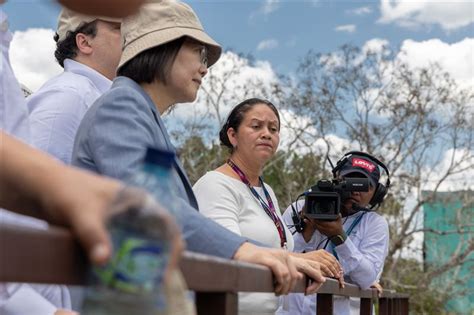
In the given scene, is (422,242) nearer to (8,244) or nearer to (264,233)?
(264,233)

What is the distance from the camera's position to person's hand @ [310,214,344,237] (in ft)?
10.9

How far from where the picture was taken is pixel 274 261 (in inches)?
61.1

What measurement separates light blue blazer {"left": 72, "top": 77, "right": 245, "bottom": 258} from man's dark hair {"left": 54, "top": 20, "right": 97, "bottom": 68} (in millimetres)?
694

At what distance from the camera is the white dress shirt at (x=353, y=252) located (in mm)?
3416

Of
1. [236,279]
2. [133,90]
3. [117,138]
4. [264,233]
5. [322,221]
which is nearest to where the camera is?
[236,279]

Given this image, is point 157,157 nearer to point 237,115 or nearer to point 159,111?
point 159,111

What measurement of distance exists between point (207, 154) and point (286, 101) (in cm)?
179

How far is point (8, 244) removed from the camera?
69 centimetres

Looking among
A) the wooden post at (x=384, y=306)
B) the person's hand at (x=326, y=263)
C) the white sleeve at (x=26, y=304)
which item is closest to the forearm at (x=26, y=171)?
the white sleeve at (x=26, y=304)

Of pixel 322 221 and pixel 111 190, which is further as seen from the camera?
pixel 322 221

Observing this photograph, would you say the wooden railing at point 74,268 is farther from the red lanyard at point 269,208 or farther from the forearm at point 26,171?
the red lanyard at point 269,208

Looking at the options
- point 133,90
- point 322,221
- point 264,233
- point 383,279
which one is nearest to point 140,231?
point 133,90

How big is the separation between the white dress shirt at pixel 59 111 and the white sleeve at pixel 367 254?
1701 millimetres

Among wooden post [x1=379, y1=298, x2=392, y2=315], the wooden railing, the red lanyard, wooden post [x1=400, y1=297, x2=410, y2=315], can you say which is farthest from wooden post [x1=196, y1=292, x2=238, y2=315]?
wooden post [x1=400, y1=297, x2=410, y2=315]
